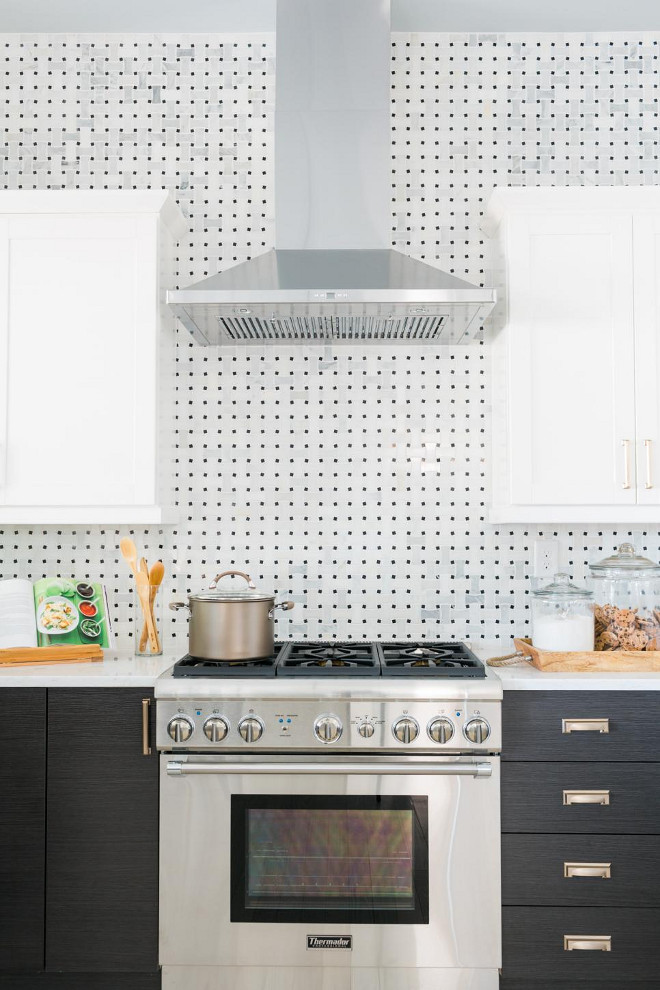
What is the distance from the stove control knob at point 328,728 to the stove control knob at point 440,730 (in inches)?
9.7

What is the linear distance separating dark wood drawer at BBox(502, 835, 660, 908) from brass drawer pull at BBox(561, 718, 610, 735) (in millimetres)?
295

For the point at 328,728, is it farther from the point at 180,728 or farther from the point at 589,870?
the point at 589,870

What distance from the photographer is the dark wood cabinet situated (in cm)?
210

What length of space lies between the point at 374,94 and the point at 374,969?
257 cm

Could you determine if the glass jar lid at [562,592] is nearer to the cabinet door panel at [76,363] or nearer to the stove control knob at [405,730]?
the stove control knob at [405,730]

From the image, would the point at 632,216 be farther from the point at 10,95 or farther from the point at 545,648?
the point at 10,95

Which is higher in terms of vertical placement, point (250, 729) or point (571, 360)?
point (571, 360)

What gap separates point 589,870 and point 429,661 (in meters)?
0.69

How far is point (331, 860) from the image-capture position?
82.2 inches

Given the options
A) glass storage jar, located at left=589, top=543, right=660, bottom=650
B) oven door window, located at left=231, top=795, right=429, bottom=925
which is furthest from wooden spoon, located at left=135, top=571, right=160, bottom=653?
glass storage jar, located at left=589, top=543, right=660, bottom=650

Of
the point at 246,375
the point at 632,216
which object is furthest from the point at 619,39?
the point at 246,375

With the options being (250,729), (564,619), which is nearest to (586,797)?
(564,619)

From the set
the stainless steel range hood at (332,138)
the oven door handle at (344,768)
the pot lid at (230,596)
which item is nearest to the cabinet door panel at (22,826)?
the oven door handle at (344,768)

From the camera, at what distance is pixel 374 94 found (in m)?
2.45
